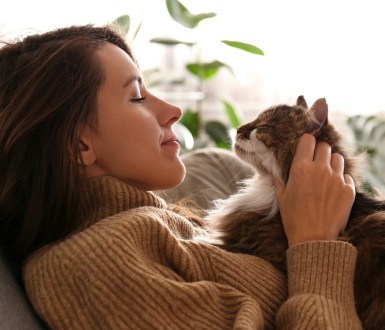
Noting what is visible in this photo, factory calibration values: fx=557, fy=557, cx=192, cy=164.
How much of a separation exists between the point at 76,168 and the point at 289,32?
2.35 metres

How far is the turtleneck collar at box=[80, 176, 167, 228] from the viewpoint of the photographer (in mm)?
1248

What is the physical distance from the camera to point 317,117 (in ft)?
4.58

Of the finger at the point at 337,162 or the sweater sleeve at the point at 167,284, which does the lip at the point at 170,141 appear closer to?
the sweater sleeve at the point at 167,284

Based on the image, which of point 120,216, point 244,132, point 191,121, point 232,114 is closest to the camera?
point 120,216

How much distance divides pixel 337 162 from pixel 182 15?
144cm

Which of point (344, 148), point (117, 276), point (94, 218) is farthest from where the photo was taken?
point (344, 148)

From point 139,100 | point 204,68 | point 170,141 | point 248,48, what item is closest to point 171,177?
point 170,141

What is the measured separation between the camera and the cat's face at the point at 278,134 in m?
1.40

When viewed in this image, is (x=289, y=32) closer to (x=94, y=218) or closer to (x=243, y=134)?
(x=243, y=134)

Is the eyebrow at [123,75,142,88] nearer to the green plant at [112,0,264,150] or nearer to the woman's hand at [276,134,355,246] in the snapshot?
the woman's hand at [276,134,355,246]

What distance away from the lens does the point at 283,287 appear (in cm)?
120

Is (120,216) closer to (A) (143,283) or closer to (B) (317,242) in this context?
(A) (143,283)

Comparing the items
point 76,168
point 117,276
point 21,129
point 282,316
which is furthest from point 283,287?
point 21,129

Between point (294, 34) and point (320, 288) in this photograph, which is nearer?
point (320, 288)
